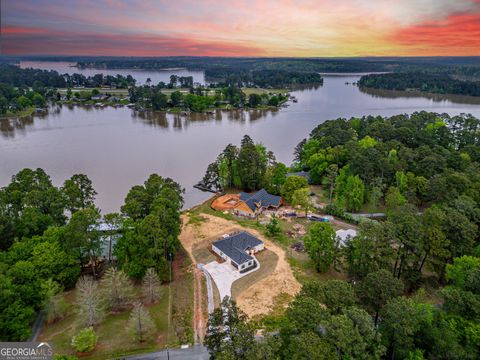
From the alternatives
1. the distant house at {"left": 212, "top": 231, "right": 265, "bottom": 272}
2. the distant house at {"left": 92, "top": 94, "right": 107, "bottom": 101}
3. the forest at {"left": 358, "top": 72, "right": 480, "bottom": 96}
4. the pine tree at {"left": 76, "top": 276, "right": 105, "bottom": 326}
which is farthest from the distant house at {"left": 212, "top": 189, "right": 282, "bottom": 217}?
the forest at {"left": 358, "top": 72, "right": 480, "bottom": 96}

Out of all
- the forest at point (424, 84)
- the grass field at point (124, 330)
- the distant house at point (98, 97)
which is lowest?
the grass field at point (124, 330)

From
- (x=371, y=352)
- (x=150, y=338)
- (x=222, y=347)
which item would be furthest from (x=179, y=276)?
(x=371, y=352)

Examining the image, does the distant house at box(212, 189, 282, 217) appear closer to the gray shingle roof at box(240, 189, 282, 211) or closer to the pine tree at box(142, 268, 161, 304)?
the gray shingle roof at box(240, 189, 282, 211)

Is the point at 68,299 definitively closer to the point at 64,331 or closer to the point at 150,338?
the point at 64,331

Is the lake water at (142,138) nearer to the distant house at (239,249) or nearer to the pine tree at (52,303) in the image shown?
the distant house at (239,249)

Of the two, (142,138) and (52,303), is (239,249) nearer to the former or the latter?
(52,303)

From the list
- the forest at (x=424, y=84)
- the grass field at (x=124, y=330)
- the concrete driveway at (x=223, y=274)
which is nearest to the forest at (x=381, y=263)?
the concrete driveway at (x=223, y=274)

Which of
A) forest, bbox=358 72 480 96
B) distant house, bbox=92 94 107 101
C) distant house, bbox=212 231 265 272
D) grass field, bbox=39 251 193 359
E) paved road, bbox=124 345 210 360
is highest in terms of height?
forest, bbox=358 72 480 96
